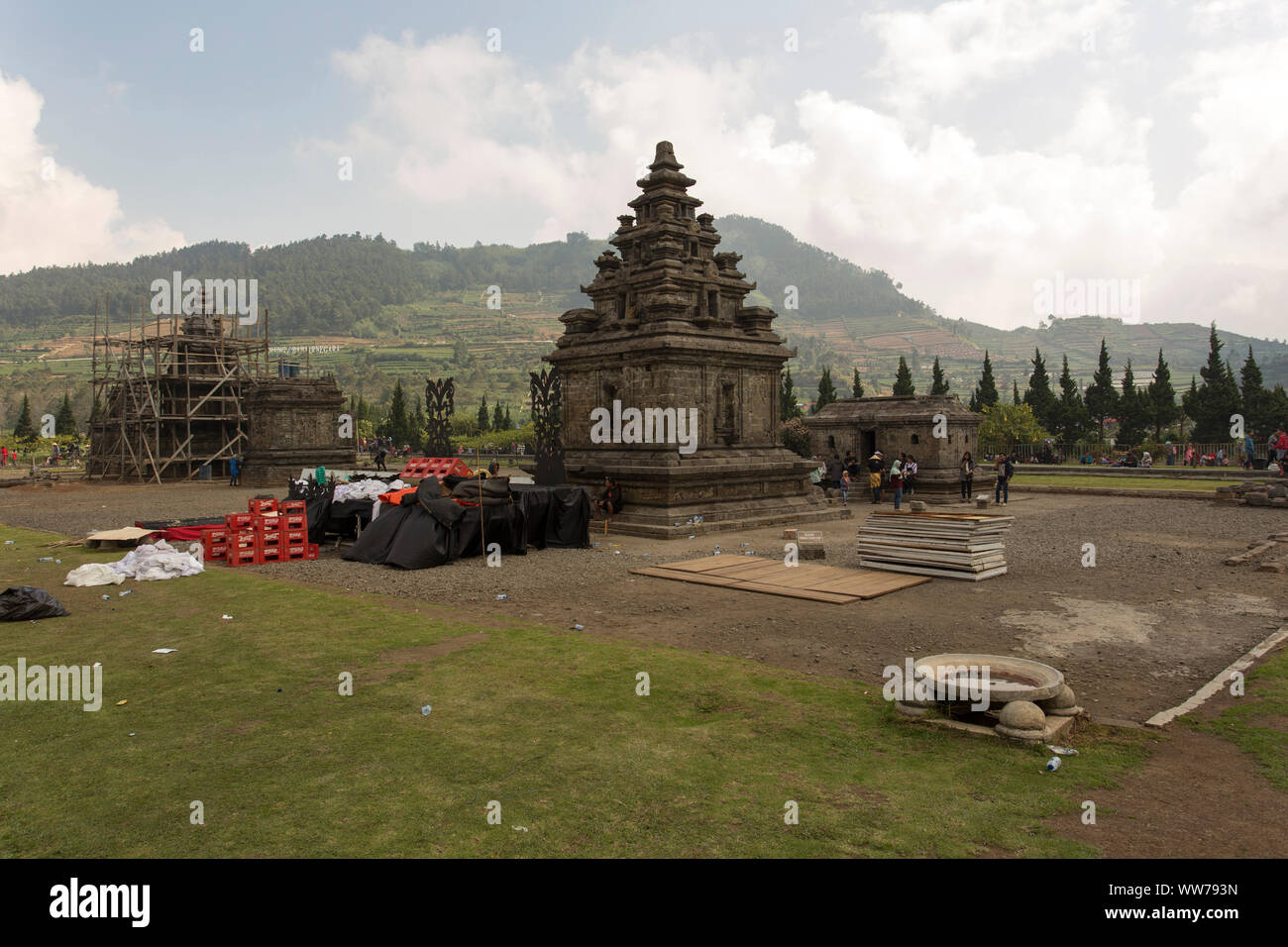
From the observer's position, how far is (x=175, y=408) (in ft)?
141

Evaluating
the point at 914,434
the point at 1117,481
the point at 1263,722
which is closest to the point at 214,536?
the point at 1263,722

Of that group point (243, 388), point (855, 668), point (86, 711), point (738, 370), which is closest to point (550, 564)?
point (855, 668)

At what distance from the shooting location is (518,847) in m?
4.54

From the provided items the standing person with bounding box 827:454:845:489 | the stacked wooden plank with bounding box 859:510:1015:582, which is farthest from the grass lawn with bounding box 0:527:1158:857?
the standing person with bounding box 827:454:845:489

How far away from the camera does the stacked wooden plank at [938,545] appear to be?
14078 millimetres

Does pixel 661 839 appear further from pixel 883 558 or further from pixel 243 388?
pixel 243 388

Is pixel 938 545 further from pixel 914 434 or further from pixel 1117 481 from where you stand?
pixel 1117 481

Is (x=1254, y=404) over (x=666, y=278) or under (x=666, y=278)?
under

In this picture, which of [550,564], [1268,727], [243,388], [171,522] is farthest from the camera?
[243,388]

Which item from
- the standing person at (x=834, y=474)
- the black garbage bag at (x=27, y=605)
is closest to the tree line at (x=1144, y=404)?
the standing person at (x=834, y=474)

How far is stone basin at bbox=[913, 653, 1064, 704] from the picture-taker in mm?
6668

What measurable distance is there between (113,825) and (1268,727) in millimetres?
8642

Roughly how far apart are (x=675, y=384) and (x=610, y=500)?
3869 millimetres

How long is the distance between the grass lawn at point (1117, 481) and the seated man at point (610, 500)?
22321mm
